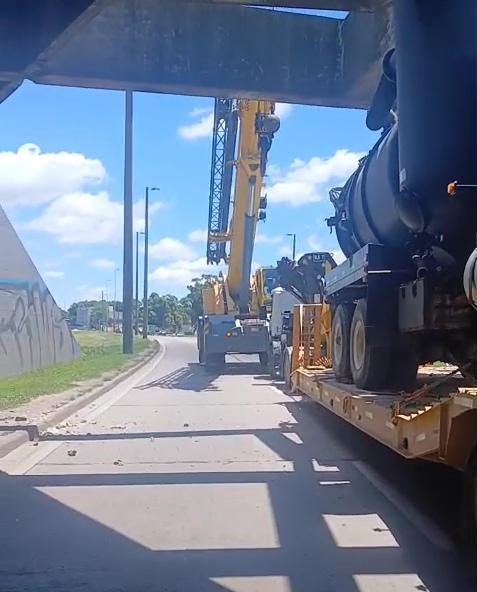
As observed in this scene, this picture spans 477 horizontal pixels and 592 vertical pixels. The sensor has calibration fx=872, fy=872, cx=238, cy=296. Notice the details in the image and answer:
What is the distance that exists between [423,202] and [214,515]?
3.36 meters

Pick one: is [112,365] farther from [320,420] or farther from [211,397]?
[320,420]

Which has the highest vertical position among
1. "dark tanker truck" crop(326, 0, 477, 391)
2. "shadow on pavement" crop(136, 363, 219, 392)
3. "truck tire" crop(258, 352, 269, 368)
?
"dark tanker truck" crop(326, 0, 477, 391)

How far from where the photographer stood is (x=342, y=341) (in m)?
11.8

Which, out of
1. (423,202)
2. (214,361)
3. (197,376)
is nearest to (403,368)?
(423,202)

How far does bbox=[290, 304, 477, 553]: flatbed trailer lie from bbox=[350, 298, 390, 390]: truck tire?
0.18 meters

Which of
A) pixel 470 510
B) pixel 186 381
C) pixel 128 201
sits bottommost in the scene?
pixel 186 381

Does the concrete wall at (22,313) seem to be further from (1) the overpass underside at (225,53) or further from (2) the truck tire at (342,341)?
(1) the overpass underside at (225,53)

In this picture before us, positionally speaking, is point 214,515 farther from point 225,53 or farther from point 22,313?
point 22,313

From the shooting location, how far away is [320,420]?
1409 cm

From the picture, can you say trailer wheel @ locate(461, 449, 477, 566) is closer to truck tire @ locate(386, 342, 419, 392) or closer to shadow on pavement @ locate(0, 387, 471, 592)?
shadow on pavement @ locate(0, 387, 471, 592)

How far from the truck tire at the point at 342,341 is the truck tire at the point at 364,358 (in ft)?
1.75

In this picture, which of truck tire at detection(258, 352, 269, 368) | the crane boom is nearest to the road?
the crane boom

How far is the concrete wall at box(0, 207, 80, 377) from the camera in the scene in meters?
22.3

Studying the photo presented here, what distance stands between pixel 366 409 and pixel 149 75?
204 inches
